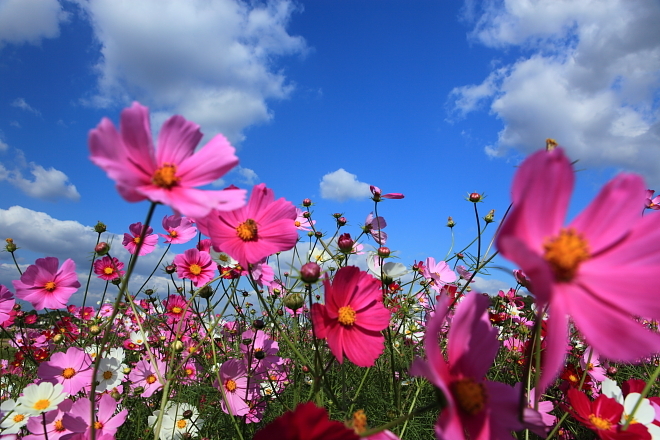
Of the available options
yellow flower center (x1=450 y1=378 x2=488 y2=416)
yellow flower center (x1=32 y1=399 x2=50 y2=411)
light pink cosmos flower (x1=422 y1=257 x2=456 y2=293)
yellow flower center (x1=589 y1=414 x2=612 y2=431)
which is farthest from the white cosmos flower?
light pink cosmos flower (x1=422 y1=257 x2=456 y2=293)

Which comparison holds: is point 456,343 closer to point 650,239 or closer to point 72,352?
point 650,239

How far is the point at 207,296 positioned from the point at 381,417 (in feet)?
2.47

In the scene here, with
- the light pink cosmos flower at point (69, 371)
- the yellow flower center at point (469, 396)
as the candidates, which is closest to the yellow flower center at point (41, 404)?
the light pink cosmos flower at point (69, 371)

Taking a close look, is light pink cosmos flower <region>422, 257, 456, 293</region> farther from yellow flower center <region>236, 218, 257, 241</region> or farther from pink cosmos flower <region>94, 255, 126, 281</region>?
pink cosmos flower <region>94, 255, 126, 281</region>

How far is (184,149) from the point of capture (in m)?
0.55

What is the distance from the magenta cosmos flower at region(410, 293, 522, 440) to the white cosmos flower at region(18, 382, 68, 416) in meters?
0.97

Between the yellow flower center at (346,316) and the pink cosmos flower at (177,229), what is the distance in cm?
106

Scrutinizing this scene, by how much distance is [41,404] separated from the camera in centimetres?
97

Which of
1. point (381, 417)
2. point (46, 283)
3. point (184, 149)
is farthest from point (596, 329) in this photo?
point (46, 283)

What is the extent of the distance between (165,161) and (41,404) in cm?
84

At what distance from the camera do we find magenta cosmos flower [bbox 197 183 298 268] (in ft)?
2.28

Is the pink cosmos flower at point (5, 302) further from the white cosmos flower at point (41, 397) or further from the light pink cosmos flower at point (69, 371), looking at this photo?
the white cosmos flower at point (41, 397)

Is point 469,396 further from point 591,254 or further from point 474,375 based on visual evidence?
point 591,254

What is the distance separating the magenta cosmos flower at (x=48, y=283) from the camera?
4.44 feet
